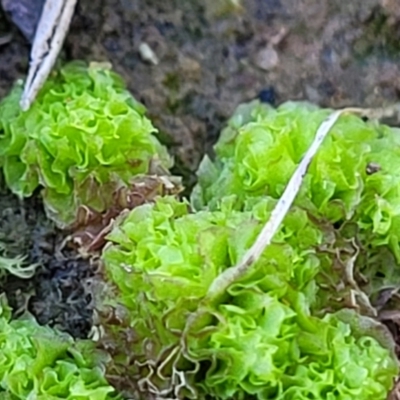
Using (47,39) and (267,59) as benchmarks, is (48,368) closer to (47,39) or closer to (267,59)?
(47,39)

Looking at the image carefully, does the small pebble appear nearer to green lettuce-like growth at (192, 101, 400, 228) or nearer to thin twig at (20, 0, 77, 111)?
green lettuce-like growth at (192, 101, 400, 228)

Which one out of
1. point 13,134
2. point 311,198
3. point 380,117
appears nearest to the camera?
point 311,198

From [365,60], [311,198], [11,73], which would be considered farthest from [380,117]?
[11,73]

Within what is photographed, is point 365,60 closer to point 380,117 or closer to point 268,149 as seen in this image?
point 380,117

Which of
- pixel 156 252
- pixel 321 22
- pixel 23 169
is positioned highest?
pixel 321 22

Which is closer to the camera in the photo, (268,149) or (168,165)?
(268,149)

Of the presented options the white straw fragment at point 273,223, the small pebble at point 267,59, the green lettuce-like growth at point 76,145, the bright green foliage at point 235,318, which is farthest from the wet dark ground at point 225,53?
the bright green foliage at point 235,318
